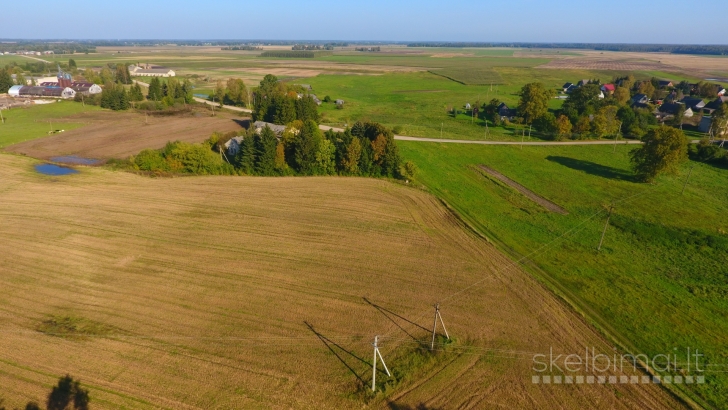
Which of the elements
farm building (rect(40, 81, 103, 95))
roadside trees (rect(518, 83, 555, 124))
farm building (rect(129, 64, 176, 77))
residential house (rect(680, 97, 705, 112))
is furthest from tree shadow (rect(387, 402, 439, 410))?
farm building (rect(129, 64, 176, 77))

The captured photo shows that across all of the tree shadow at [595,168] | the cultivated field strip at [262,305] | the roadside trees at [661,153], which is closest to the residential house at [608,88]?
the tree shadow at [595,168]

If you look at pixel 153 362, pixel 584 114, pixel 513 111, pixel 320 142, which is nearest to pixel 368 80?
pixel 513 111

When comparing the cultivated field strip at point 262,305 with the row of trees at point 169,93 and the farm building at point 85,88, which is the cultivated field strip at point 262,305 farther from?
the farm building at point 85,88

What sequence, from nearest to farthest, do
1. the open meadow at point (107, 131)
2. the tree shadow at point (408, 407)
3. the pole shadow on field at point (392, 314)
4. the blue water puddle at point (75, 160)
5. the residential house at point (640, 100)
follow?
the tree shadow at point (408, 407) < the pole shadow on field at point (392, 314) < the blue water puddle at point (75, 160) < the open meadow at point (107, 131) < the residential house at point (640, 100)

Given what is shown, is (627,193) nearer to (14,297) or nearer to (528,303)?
(528,303)

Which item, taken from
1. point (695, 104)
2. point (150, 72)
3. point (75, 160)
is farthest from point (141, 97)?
point (695, 104)

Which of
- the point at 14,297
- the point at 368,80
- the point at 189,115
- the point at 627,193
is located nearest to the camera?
the point at 14,297

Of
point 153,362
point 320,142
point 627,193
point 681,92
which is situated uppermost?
point 681,92

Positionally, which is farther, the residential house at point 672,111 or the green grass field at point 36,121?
the residential house at point 672,111
